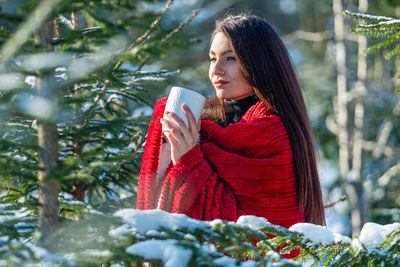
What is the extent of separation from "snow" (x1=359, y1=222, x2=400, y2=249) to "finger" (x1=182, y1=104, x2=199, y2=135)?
2.43ft

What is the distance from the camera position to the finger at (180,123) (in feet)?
5.86

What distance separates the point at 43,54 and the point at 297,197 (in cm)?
131

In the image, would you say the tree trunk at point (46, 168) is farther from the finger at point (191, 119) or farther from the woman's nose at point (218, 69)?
the woman's nose at point (218, 69)

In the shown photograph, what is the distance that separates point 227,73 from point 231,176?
541 mm

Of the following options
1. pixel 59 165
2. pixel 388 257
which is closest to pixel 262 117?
pixel 388 257

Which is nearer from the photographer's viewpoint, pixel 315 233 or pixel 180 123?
pixel 315 233

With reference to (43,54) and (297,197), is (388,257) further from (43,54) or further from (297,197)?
(43,54)

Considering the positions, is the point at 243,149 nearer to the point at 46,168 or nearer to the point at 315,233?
the point at 315,233

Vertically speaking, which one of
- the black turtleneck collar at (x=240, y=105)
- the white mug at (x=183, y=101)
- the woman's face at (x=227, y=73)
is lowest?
the black turtleneck collar at (x=240, y=105)

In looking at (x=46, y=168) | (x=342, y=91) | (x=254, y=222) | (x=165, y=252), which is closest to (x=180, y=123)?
(x=254, y=222)

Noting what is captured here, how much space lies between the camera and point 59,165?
1.02 metres

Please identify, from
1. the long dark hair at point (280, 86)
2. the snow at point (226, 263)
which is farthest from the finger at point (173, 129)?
the snow at point (226, 263)

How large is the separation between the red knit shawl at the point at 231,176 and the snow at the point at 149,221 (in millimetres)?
638

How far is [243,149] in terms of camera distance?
1.96 metres
